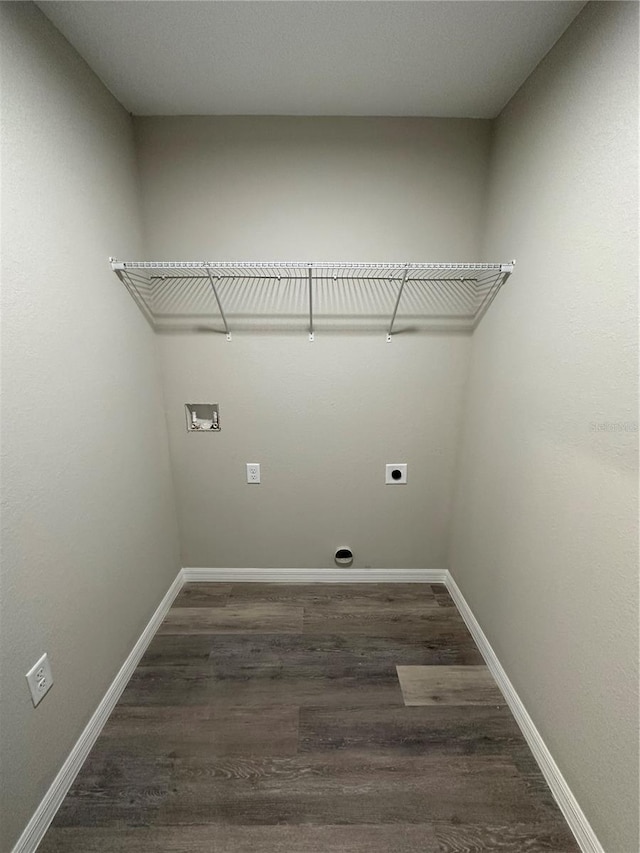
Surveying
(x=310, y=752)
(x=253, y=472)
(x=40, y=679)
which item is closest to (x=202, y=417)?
(x=253, y=472)

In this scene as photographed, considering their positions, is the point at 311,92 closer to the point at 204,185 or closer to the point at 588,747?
the point at 204,185

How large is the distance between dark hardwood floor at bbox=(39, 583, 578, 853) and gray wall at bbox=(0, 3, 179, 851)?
8.7 inches

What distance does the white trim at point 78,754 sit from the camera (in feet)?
3.42

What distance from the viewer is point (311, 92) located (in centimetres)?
142

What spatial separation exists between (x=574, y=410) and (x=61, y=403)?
160 centimetres

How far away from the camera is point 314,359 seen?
185 centimetres

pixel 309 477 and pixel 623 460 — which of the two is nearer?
pixel 623 460

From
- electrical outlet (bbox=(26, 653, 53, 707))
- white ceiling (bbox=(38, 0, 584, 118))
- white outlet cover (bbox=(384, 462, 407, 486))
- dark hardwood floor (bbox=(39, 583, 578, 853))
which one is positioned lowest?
dark hardwood floor (bbox=(39, 583, 578, 853))

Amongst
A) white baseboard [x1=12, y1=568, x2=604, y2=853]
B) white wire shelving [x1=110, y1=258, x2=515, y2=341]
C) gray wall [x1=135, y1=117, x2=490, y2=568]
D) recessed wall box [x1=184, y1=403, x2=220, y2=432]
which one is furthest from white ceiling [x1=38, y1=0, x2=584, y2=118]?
white baseboard [x1=12, y1=568, x2=604, y2=853]

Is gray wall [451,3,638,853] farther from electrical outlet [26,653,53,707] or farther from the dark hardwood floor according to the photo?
electrical outlet [26,653,53,707]

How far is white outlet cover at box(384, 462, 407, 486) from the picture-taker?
2.01m

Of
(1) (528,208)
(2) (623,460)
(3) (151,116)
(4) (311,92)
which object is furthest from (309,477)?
(3) (151,116)

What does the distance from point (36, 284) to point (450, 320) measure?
65.2 inches

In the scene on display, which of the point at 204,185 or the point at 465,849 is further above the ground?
the point at 204,185
